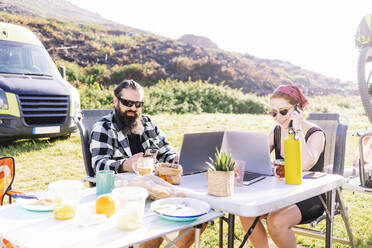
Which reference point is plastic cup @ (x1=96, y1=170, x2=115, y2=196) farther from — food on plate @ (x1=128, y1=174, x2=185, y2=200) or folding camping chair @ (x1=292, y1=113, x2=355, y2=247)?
folding camping chair @ (x1=292, y1=113, x2=355, y2=247)

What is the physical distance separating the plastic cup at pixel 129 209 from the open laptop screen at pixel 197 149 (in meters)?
0.76

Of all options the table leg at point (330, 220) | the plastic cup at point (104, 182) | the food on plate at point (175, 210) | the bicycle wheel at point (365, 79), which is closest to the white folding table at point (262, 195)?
the table leg at point (330, 220)

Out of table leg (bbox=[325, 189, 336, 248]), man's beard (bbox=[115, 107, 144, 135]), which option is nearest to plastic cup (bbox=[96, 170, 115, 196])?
man's beard (bbox=[115, 107, 144, 135])

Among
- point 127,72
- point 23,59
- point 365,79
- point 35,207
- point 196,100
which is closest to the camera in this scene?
point 35,207

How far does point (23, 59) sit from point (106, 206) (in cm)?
645

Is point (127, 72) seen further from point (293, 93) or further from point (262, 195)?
point (262, 195)

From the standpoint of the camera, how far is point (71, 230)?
1.33 metres

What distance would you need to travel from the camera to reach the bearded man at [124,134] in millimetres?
2705

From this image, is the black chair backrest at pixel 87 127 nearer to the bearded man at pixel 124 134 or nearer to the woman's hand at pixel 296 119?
the bearded man at pixel 124 134

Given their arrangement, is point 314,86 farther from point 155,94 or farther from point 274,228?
point 274,228

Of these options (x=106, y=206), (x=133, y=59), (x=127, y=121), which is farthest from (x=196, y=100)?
(x=106, y=206)

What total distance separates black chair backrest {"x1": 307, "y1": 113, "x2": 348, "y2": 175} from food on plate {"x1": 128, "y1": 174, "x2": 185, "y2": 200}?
74.0 inches

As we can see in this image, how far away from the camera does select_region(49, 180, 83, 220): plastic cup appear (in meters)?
1.43

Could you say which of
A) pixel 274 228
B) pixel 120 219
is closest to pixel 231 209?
pixel 120 219
